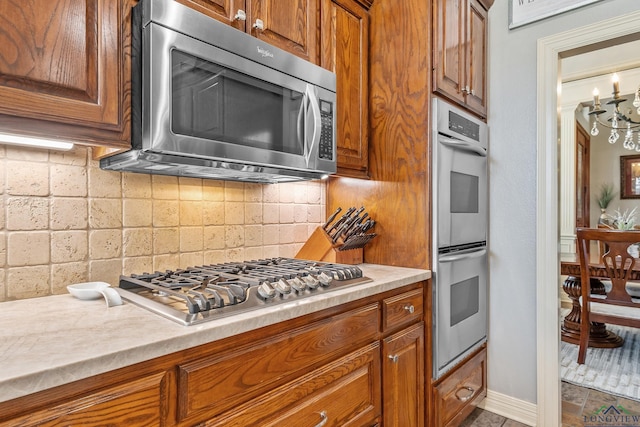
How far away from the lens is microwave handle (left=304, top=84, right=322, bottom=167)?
4.95 feet

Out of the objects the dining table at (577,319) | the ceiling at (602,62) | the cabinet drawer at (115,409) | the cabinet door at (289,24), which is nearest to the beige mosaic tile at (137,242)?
the cabinet drawer at (115,409)

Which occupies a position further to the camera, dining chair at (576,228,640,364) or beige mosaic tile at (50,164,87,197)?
dining chair at (576,228,640,364)

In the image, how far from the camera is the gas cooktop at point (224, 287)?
3.12 ft

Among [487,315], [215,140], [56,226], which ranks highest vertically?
[215,140]

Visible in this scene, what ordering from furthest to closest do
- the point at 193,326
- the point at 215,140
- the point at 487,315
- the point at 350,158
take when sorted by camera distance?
the point at 487,315 < the point at 350,158 < the point at 215,140 < the point at 193,326

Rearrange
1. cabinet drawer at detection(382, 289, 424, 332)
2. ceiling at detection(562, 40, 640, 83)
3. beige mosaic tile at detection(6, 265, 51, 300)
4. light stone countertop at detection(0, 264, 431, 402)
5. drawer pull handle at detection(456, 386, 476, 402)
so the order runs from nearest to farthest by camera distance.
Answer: light stone countertop at detection(0, 264, 431, 402), beige mosaic tile at detection(6, 265, 51, 300), cabinet drawer at detection(382, 289, 424, 332), drawer pull handle at detection(456, 386, 476, 402), ceiling at detection(562, 40, 640, 83)

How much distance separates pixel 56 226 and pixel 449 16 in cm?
200

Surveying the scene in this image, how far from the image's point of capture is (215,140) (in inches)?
47.4

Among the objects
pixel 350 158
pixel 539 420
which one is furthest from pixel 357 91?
pixel 539 420

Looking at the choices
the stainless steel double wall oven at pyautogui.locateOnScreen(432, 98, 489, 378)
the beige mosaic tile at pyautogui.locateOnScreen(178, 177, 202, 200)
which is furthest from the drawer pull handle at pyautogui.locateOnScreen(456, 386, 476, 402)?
the beige mosaic tile at pyautogui.locateOnScreen(178, 177, 202, 200)

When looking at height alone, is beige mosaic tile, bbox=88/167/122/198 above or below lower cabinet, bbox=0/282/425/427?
above

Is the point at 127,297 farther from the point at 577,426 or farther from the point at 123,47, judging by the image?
the point at 577,426

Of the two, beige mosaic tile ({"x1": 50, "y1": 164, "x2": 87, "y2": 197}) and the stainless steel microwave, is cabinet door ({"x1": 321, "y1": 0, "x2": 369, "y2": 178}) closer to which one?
the stainless steel microwave

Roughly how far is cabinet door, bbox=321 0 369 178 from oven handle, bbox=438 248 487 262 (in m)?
0.59
